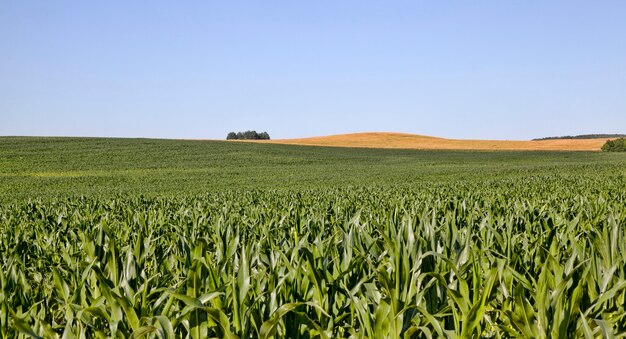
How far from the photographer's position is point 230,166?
51.2 m

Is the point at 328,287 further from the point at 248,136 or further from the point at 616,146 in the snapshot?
the point at 248,136

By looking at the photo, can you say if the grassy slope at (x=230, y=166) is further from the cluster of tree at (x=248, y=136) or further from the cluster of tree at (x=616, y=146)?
the cluster of tree at (x=248, y=136)

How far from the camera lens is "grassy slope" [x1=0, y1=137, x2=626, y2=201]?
33.6 metres

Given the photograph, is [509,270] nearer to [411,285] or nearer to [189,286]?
[411,285]

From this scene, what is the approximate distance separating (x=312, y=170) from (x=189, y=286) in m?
42.3

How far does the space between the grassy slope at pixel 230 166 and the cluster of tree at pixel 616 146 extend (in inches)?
311

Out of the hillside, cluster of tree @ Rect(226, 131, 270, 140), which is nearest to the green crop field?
the hillside

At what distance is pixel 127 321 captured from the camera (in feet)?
10.0

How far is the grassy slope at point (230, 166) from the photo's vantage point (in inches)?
1321

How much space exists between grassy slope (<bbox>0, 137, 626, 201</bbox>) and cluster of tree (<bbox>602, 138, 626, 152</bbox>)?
311 inches

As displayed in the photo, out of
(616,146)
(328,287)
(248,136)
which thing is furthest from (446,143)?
(328,287)

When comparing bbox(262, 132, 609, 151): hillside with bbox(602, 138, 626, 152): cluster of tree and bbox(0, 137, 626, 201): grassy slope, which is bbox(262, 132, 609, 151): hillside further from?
bbox(0, 137, 626, 201): grassy slope

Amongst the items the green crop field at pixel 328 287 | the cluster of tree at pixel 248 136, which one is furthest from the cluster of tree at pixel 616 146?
the green crop field at pixel 328 287

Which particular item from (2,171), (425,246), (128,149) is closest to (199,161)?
(128,149)
